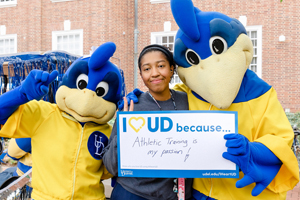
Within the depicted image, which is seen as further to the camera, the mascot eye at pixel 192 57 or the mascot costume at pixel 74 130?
the mascot costume at pixel 74 130

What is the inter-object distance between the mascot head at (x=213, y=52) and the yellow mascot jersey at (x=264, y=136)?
0.53 ft

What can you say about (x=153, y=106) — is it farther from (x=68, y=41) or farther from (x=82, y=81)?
(x=68, y=41)

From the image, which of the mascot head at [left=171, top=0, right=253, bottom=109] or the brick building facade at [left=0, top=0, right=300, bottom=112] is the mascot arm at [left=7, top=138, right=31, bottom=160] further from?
the brick building facade at [left=0, top=0, right=300, bottom=112]

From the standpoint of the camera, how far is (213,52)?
179cm

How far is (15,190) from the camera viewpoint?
2359 millimetres

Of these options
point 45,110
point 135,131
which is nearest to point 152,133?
point 135,131

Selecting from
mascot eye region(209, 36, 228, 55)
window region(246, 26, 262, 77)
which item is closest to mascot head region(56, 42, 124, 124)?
mascot eye region(209, 36, 228, 55)

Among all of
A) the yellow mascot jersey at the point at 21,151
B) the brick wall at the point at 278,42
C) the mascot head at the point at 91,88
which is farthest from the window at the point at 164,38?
the mascot head at the point at 91,88

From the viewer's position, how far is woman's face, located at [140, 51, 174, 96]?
188 cm

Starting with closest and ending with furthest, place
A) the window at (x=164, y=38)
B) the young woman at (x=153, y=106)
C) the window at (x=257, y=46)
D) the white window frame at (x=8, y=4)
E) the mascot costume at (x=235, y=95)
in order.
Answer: the mascot costume at (x=235, y=95)
the young woman at (x=153, y=106)
the window at (x=257, y=46)
the window at (x=164, y=38)
the white window frame at (x=8, y=4)

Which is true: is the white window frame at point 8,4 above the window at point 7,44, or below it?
above

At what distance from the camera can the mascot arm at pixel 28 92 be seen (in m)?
1.64

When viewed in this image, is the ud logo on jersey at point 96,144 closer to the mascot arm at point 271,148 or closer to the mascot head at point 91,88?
the mascot head at point 91,88

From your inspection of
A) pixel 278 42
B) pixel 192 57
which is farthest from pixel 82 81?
pixel 278 42
